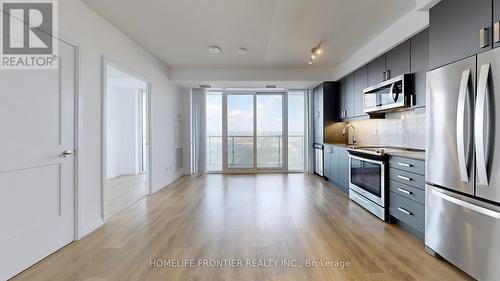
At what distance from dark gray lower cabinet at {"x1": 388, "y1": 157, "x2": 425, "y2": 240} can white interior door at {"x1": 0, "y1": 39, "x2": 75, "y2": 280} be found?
3.63 meters

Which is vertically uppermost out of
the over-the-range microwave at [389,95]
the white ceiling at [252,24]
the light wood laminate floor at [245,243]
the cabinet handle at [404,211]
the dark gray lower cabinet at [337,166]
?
the white ceiling at [252,24]

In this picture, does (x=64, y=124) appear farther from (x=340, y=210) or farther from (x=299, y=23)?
(x=340, y=210)

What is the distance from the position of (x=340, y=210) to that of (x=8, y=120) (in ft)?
12.6

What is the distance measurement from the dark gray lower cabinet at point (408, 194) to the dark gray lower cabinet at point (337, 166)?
1481 millimetres

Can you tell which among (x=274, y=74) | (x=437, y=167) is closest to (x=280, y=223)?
(x=437, y=167)

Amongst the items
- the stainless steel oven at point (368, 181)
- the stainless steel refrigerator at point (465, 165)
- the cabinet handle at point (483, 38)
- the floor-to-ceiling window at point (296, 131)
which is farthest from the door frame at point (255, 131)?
the cabinet handle at point (483, 38)

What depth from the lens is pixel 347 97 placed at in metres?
5.14

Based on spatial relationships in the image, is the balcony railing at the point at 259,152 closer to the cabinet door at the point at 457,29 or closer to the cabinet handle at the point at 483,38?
the cabinet door at the point at 457,29

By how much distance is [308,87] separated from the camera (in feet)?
21.3

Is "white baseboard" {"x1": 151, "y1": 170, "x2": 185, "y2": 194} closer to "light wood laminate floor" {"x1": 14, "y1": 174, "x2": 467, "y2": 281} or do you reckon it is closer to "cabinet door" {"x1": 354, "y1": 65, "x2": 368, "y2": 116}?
"light wood laminate floor" {"x1": 14, "y1": 174, "x2": 467, "y2": 281}

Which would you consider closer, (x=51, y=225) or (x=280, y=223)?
(x=51, y=225)

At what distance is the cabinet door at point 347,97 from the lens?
4918 mm

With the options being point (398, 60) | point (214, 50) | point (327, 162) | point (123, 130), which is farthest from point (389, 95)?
point (123, 130)

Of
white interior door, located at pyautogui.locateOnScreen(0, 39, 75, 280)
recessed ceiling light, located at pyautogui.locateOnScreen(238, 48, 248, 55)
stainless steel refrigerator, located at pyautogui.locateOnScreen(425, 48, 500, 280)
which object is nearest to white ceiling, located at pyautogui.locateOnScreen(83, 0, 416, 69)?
recessed ceiling light, located at pyautogui.locateOnScreen(238, 48, 248, 55)
